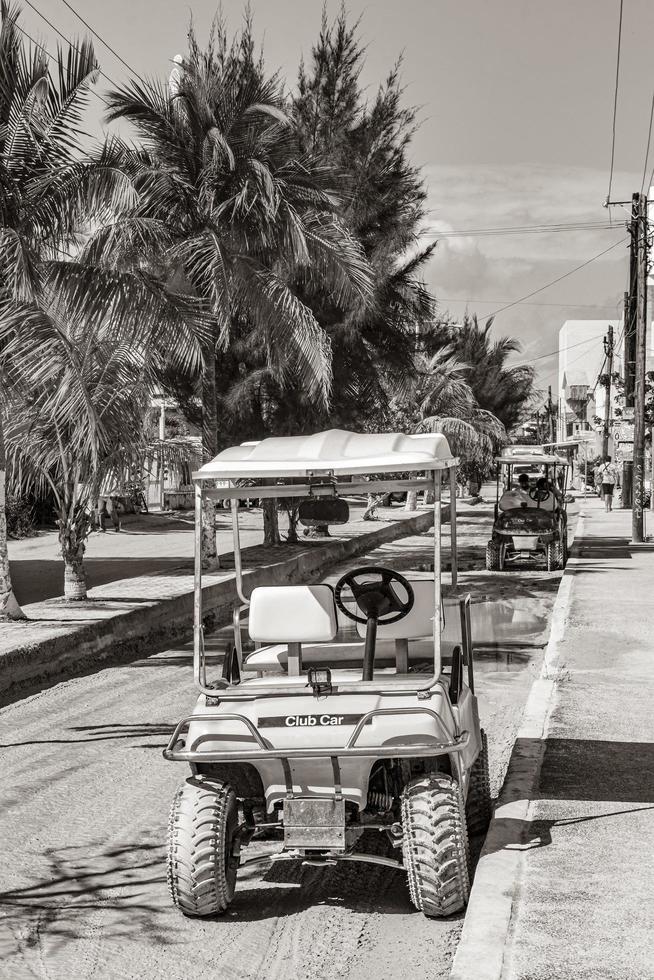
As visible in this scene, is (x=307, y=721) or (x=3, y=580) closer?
(x=307, y=721)

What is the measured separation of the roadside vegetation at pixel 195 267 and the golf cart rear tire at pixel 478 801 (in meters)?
7.71

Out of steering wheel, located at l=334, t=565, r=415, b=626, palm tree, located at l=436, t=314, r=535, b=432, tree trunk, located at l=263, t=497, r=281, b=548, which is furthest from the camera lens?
palm tree, located at l=436, t=314, r=535, b=432

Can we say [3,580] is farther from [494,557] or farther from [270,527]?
[270,527]

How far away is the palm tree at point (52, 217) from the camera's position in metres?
13.0

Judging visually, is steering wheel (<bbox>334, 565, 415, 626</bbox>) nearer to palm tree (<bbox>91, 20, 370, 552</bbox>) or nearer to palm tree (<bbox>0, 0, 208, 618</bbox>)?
palm tree (<bbox>0, 0, 208, 618</bbox>)

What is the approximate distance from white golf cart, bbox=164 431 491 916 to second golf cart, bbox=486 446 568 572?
15.6 m

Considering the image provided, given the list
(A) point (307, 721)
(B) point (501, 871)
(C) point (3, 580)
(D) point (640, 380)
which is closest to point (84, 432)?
(C) point (3, 580)

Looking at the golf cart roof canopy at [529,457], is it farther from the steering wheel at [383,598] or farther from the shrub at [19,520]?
the steering wheel at [383,598]

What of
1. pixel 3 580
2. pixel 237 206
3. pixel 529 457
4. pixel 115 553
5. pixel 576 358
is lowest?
pixel 115 553

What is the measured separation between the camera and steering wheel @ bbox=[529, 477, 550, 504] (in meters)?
23.0

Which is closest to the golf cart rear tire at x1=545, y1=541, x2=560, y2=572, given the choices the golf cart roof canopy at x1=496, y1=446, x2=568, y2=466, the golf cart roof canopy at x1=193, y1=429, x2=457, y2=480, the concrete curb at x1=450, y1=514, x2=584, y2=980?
the golf cart roof canopy at x1=496, y1=446, x2=568, y2=466

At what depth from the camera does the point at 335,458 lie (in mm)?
5418

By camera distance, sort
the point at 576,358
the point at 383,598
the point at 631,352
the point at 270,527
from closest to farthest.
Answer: the point at 383,598 → the point at 270,527 → the point at 631,352 → the point at 576,358

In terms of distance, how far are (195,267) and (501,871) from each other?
14104 mm
